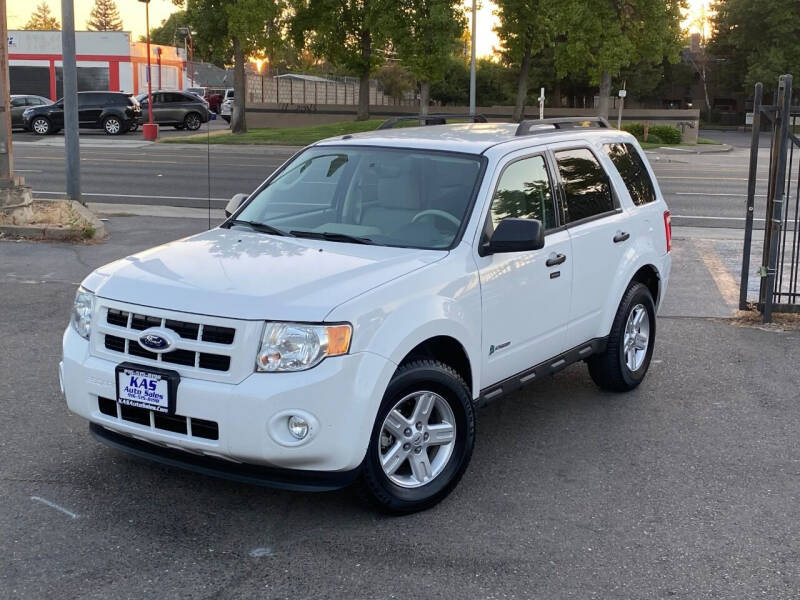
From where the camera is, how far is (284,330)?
4.25 meters

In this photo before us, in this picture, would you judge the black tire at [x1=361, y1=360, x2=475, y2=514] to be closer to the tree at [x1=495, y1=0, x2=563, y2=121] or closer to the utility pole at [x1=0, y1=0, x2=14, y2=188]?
the utility pole at [x1=0, y1=0, x2=14, y2=188]

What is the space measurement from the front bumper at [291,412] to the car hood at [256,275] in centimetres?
28

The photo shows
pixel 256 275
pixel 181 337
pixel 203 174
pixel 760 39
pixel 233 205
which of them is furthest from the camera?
pixel 760 39

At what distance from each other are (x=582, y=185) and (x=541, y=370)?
51.2 inches

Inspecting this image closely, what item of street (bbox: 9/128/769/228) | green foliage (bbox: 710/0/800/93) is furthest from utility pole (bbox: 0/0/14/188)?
green foliage (bbox: 710/0/800/93)

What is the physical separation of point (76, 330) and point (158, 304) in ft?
2.23

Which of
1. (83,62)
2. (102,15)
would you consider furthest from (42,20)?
(83,62)

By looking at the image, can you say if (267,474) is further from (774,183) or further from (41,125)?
(41,125)

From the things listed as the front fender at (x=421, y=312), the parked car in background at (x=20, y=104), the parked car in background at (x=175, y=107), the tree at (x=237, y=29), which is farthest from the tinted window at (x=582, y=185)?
the parked car in background at (x=175, y=107)

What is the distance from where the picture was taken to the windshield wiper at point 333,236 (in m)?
5.28

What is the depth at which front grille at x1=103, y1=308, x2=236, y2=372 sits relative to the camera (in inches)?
169

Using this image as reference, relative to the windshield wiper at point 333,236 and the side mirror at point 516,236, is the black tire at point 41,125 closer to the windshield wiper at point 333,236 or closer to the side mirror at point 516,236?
the windshield wiper at point 333,236

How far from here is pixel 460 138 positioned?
593cm

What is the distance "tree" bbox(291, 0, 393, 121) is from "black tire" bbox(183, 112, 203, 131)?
627cm
